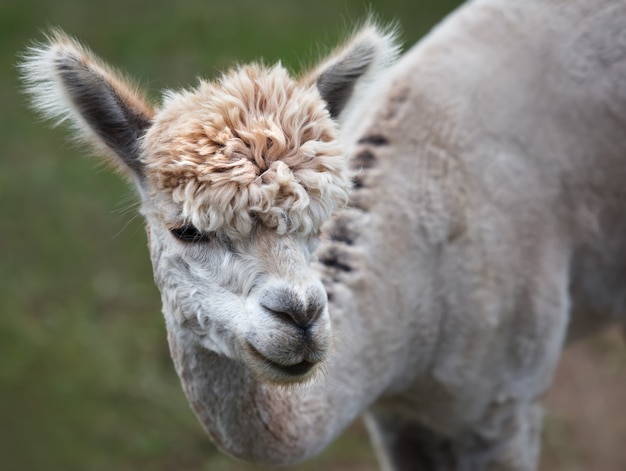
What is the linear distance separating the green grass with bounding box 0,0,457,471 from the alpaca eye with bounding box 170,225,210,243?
1.37 m

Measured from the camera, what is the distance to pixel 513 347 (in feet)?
13.9

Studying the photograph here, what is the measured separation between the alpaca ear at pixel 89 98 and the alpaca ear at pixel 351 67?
0.63 metres

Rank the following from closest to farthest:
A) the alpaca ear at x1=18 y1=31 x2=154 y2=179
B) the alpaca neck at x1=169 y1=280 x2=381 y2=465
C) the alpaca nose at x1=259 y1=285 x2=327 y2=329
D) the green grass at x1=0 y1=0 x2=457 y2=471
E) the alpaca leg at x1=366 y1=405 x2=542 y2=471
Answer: the alpaca nose at x1=259 y1=285 x2=327 y2=329 → the alpaca ear at x1=18 y1=31 x2=154 y2=179 → the alpaca neck at x1=169 y1=280 x2=381 y2=465 → the alpaca leg at x1=366 y1=405 x2=542 y2=471 → the green grass at x1=0 y1=0 x2=457 y2=471

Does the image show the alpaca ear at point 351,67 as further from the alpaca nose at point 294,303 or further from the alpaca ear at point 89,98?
the alpaca nose at point 294,303

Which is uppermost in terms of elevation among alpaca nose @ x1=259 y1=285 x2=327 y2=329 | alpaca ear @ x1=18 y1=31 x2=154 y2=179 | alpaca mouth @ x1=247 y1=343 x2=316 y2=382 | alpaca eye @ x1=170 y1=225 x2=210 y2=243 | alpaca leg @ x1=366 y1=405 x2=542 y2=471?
alpaca ear @ x1=18 y1=31 x2=154 y2=179

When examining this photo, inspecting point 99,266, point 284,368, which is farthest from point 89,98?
point 99,266

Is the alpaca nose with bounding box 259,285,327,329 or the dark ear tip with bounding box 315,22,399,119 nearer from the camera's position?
the alpaca nose with bounding box 259,285,327,329

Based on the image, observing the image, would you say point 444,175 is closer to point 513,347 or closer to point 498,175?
point 498,175

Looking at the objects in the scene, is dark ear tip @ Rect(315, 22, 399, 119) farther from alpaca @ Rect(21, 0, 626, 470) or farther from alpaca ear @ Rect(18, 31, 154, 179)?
alpaca ear @ Rect(18, 31, 154, 179)

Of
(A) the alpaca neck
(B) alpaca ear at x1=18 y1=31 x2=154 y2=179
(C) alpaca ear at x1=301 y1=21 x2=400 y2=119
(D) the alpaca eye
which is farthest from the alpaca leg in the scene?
(B) alpaca ear at x1=18 y1=31 x2=154 y2=179

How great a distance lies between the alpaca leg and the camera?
4.39m

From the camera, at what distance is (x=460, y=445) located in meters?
4.46

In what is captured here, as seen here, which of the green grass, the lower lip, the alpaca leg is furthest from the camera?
the green grass

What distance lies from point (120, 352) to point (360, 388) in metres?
3.59
